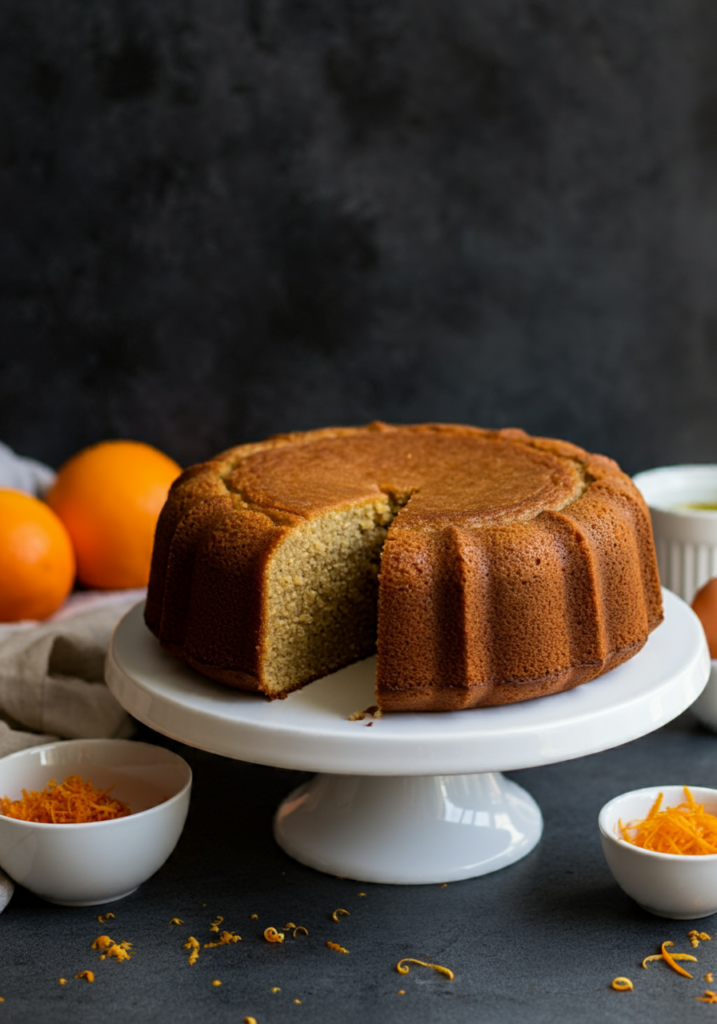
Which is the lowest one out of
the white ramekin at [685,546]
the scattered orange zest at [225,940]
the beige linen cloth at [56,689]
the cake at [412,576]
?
the scattered orange zest at [225,940]

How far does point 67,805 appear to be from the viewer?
7.32 ft

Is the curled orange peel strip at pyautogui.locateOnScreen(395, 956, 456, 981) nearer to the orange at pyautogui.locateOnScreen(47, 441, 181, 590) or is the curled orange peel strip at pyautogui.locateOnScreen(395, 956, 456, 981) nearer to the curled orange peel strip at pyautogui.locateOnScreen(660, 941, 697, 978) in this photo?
the curled orange peel strip at pyautogui.locateOnScreen(660, 941, 697, 978)

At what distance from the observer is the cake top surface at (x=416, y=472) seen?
235 cm

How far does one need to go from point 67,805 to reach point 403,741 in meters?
0.73

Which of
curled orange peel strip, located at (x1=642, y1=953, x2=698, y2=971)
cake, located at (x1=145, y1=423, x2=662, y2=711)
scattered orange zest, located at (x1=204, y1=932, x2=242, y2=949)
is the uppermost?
cake, located at (x1=145, y1=423, x2=662, y2=711)

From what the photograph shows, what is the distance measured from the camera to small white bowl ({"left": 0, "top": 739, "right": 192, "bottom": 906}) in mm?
2117

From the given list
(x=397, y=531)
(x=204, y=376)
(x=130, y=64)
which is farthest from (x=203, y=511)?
(x=130, y=64)

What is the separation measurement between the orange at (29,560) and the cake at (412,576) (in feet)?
2.62

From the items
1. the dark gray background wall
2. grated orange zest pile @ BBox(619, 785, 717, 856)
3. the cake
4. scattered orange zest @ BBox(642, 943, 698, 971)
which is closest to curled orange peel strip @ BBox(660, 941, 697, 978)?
scattered orange zest @ BBox(642, 943, 698, 971)

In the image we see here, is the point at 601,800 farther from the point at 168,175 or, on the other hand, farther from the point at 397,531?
the point at 168,175

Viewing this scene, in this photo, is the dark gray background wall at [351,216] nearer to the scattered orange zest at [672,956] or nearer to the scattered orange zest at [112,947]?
the scattered orange zest at [112,947]

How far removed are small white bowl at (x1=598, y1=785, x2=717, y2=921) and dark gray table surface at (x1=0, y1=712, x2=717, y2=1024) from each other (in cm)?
6

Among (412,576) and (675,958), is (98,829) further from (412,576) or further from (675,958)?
(675,958)

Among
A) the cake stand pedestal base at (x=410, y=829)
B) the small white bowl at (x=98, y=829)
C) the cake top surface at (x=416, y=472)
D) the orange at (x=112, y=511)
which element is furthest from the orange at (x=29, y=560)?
the cake stand pedestal base at (x=410, y=829)
